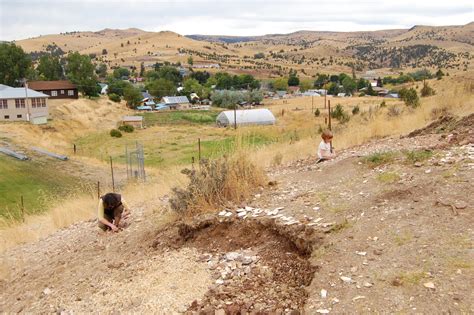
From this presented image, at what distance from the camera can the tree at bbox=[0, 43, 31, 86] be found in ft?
183

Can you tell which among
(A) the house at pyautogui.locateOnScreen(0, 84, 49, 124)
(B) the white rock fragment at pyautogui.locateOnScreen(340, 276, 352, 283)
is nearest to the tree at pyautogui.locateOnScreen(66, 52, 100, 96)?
(A) the house at pyautogui.locateOnScreen(0, 84, 49, 124)

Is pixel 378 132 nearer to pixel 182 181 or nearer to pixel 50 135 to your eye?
pixel 182 181

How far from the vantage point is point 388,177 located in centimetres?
629

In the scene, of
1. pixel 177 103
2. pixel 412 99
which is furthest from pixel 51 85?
pixel 412 99

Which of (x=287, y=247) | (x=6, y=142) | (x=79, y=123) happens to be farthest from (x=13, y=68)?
(x=287, y=247)

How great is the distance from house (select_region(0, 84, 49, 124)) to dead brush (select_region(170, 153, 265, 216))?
39.7 m

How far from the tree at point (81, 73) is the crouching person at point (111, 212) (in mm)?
56204

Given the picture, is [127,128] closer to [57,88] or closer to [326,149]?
[57,88]

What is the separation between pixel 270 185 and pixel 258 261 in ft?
7.68

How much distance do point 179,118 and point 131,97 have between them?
12.5 metres

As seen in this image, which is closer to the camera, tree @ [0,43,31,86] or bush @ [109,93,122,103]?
tree @ [0,43,31,86]

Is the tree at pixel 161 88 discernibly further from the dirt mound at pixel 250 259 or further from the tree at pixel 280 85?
the dirt mound at pixel 250 259

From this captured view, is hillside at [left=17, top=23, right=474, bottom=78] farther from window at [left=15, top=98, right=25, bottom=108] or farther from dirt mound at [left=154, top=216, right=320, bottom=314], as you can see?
dirt mound at [left=154, top=216, right=320, bottom=314]

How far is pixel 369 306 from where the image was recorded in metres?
3.67
